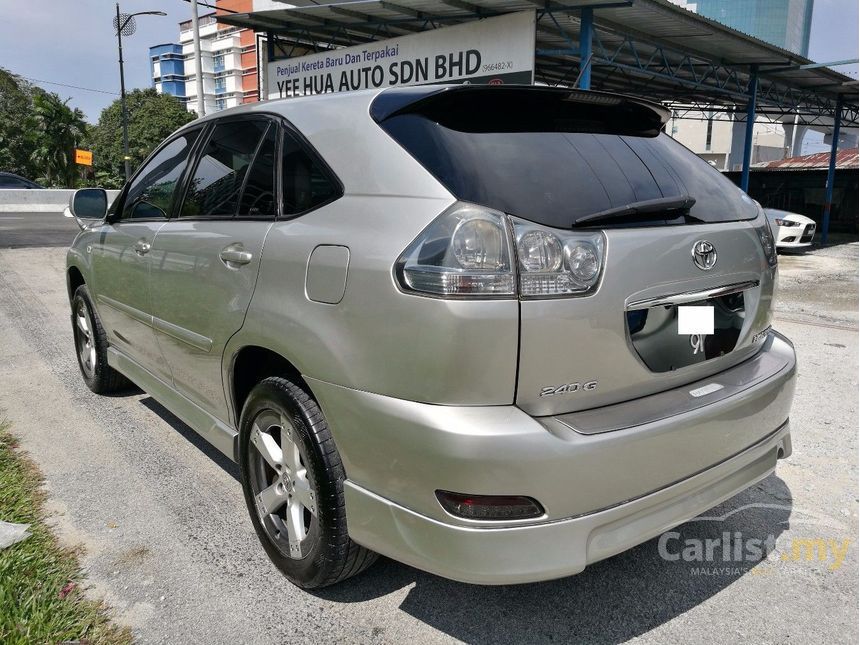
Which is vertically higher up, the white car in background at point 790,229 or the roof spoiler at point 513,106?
the roof spoiler at point 513,106

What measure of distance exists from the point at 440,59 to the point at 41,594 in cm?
1031

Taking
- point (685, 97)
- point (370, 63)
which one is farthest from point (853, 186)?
point (370, 63)

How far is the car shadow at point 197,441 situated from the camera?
3527 mm

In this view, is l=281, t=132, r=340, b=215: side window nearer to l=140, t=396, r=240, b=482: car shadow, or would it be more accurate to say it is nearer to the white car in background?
l=140, t=396, r=240, b=482: car shadow

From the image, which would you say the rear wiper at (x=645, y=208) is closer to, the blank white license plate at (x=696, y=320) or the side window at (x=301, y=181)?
the blank white license plate at (x=696, y=320)

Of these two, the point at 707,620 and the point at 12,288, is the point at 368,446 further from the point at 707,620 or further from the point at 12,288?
the point at 12,288

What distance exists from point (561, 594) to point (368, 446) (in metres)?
1.04

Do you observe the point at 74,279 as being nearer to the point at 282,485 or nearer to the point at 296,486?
the point at 282,485

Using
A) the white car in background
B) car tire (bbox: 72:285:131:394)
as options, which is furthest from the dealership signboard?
the white car in background

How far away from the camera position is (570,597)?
7.94 feet

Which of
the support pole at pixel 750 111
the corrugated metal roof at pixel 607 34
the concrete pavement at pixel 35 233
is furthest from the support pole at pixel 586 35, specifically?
the concrete pavement at pixel 35 233

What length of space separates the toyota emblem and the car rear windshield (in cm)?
10

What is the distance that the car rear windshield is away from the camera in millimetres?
1938

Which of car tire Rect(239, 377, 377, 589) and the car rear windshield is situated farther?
car tire Rect(239, 377, 377, 589)
